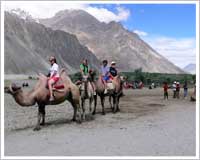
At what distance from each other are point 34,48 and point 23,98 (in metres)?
89.7

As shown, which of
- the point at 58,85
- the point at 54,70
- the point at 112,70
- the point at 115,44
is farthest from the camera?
the point at 115,44

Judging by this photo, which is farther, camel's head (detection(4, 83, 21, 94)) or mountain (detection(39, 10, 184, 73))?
mountain (detection(39, 10, 184, 73))

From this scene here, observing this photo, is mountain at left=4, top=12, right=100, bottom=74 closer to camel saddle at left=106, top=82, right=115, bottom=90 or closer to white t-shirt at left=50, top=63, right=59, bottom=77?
camel saddle at left=106, top=82, right=115, bottom=90

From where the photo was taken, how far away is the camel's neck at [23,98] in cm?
988

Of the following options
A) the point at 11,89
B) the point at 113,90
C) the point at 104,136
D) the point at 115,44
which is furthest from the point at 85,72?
the point at 115,44

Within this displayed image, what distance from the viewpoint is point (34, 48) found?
320 feet

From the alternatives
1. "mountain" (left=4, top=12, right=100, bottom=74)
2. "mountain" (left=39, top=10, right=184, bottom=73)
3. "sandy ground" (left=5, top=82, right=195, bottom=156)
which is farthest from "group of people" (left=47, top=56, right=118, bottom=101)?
"mountain" (left=39, top=10, right=184, bottom=73)

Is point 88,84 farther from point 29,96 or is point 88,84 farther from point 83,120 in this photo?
point 29,96

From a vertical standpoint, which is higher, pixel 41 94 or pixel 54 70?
pixel 54 70

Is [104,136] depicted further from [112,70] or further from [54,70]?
[112,70]

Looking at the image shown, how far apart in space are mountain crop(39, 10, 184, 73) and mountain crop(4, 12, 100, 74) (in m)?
35.7

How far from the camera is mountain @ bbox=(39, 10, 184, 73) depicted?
154750 mm

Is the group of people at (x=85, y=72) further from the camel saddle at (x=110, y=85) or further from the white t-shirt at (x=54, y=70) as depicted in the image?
the camel saddle at (x=110, y=85)

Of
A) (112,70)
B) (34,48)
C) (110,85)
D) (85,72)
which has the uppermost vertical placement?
(34,48)
